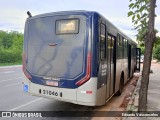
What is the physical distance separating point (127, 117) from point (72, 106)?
2.44 meters

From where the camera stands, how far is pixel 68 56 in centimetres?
707

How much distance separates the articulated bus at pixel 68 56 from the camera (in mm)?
→ 6812

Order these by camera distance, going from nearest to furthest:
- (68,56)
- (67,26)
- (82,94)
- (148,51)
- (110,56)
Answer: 1. (82,94)
2. (68,56)
3. (67,26)
4. (148,51)
5. (110,56)

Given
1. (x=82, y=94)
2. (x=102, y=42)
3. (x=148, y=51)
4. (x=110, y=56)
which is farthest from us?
(x=110, y=56)

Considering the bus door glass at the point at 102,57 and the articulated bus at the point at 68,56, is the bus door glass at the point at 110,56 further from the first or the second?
the bus door glass at the point at 102,57

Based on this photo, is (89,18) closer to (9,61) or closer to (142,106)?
(142,106)

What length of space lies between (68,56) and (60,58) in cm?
26

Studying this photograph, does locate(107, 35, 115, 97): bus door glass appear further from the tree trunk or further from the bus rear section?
the bus rear section

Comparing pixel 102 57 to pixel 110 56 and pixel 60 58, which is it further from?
pixel 110 56

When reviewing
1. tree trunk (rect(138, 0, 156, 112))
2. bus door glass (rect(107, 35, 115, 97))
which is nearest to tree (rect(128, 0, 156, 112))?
tree trunk (rect(138, 0, 156, 112))

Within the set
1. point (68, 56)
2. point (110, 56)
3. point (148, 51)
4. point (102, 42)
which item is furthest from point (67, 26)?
point (148, 51)

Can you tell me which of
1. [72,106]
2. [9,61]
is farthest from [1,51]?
[72,106]

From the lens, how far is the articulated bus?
681cm

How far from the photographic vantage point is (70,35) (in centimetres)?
708
